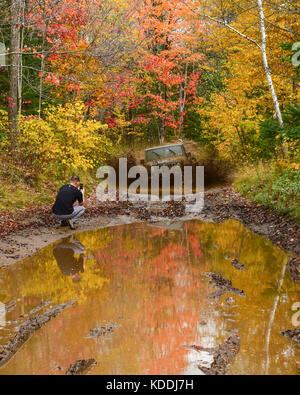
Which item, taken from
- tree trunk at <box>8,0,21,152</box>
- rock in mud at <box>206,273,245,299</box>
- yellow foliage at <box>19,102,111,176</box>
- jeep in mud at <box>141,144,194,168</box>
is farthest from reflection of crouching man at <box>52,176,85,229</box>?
jeep in mud at <box>141,144,194,168</box>

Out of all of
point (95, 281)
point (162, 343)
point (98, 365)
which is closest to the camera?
point (98, 365)

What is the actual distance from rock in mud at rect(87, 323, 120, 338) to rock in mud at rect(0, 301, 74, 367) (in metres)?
0.77

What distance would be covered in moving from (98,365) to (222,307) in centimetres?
224

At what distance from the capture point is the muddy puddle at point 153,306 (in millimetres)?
4465

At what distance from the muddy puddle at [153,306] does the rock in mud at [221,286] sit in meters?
0.02

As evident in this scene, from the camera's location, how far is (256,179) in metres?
15.2

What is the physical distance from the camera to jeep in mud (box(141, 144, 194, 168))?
18250mm

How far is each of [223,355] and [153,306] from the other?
64.4 inches

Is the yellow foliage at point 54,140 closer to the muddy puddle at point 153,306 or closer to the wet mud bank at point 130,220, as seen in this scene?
the wet mud bank at point 130,220

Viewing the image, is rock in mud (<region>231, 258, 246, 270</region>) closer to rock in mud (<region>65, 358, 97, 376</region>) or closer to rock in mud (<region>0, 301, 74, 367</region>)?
rock in mud (<region>0, 301, 74, 367</region>)

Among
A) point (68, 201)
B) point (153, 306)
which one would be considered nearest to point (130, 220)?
point (68, 201)

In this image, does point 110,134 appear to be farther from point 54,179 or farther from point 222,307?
point 222,307

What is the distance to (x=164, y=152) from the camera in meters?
18.8
